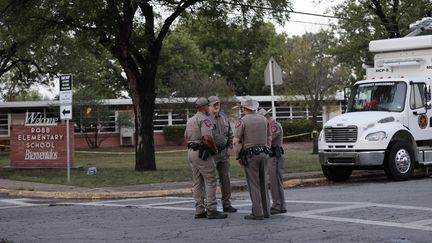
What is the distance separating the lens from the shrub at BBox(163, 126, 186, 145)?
4294 cm

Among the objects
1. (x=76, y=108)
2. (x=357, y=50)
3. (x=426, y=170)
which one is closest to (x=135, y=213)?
(x=426, y=170)

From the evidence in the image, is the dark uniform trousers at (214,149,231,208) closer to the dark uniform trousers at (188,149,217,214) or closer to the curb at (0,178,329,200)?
the dark uniform trousers at (188,149,217,214)

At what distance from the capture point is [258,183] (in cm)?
994

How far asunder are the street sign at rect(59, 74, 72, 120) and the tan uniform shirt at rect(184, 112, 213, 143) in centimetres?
772

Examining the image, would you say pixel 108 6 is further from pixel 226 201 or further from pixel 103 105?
pixel 103 105

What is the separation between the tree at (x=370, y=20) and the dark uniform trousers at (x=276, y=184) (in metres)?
15.6

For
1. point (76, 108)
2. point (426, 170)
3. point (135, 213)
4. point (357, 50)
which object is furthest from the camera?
point (76, 108)

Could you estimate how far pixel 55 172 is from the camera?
20.9 m

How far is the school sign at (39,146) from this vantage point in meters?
22.2

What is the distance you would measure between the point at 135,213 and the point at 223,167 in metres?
1.79

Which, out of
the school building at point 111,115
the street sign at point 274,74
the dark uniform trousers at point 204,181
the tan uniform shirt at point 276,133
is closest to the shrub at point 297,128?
the school building at point 111,115

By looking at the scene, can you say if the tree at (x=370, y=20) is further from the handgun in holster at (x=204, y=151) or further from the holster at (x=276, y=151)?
the handgun in holster at (x=204, y=151)

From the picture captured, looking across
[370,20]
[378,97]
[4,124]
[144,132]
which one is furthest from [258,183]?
[4,124]

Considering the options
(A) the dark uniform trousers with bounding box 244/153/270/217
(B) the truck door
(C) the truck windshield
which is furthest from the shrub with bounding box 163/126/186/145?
(A) the dark uniform trousers with bounding box 244/153/270/217
